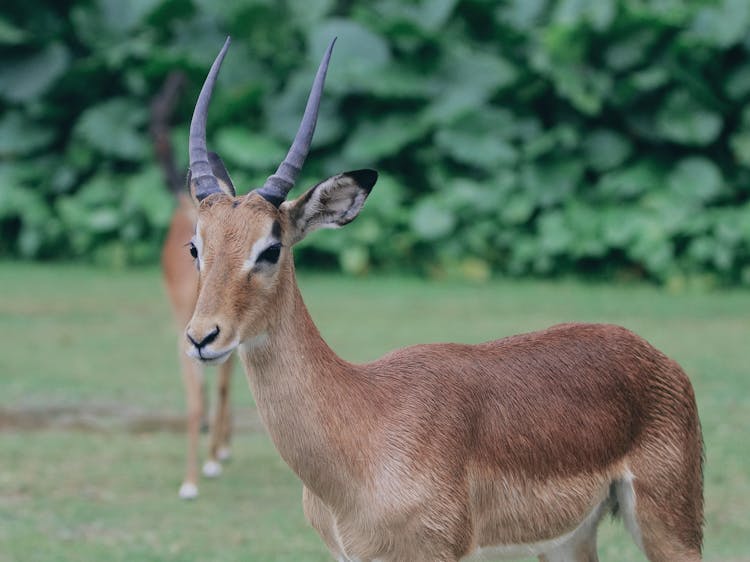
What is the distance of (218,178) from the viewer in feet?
16.3

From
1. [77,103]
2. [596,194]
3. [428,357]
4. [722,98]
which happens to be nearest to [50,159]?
[77,103]

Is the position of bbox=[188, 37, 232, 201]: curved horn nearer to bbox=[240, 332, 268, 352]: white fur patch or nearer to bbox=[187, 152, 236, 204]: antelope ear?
bbox=[187, 152, 236, 204]: antelope ear

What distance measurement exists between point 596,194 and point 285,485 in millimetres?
9374

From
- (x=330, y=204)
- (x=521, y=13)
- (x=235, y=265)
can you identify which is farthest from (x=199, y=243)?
(x=521, y=13)

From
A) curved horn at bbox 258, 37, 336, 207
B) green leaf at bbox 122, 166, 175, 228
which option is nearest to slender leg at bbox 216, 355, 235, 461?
curved horn at bbox 258, 37, 336, 207

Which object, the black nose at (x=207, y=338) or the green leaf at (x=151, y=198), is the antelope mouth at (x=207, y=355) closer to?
the black nose at (x=207, y=338)

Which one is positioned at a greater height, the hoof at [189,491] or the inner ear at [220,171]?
the inner ear at [220,171]

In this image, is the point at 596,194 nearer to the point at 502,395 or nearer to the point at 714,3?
the point at 714,3

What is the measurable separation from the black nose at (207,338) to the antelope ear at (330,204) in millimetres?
509

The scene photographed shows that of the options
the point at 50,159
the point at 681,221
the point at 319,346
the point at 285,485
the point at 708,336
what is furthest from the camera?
the point at 50,159

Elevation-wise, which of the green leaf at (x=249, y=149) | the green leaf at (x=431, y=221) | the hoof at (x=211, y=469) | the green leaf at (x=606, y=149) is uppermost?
the green leaf at (x=606, y=149)

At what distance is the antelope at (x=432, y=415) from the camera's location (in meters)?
4.35

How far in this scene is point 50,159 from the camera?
18438 mm

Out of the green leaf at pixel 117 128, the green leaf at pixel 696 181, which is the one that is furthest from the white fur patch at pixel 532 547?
the green leaf at pixel 117 128
